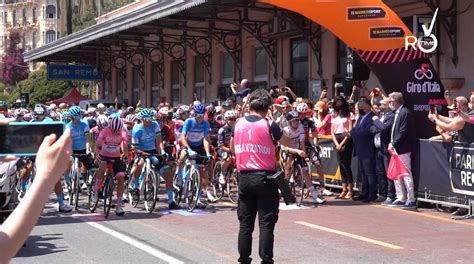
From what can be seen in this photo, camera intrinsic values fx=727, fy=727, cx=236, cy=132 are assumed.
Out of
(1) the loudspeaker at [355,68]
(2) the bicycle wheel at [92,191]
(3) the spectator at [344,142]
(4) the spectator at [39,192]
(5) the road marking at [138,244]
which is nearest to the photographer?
(4) the spectator at [39,192]

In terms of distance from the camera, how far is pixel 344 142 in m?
15.3

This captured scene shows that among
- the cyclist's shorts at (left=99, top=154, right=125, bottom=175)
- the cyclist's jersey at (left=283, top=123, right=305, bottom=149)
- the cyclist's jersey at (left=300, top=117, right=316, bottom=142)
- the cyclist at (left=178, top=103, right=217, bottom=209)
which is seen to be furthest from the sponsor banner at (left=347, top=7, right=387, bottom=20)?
the cyclist's shorts at (left=99, top=154, right=125, bottom=175)

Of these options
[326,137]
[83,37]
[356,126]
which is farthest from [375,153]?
[83,37]

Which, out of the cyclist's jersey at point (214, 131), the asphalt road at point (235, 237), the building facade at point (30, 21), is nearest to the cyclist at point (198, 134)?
the asphalt road at point (235, 237)

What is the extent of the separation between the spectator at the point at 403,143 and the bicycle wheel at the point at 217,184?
11.6 ft

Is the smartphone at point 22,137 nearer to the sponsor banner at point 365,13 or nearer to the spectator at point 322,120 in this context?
the sponsor banner at point 365,13

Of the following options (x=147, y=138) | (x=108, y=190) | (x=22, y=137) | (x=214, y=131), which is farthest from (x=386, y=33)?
(x=22, y=137)

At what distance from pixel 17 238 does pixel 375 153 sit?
1296cm

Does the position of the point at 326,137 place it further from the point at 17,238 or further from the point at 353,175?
the point at 17,238

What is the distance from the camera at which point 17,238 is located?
90.7 inches

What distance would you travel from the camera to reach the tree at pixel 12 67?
99.3 m

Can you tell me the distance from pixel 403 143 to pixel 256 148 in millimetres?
6461

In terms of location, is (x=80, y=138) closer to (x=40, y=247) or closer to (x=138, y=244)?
(x=40, y=247)

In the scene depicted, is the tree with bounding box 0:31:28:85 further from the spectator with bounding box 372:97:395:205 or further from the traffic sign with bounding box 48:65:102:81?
the spectator with bounding box 372:97:395:205
